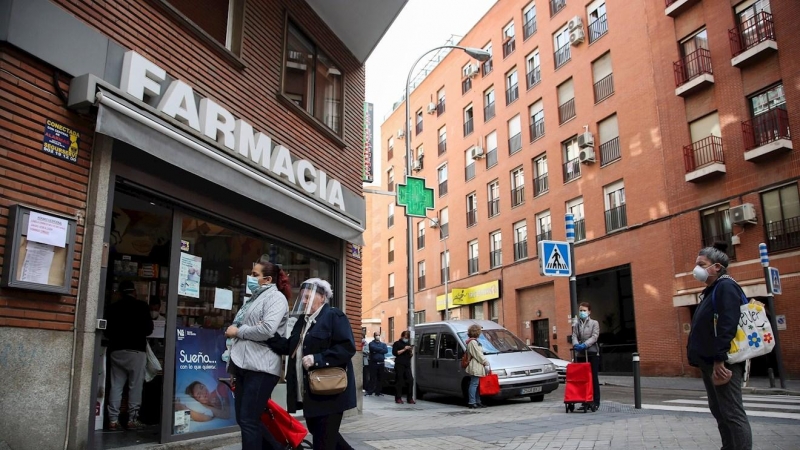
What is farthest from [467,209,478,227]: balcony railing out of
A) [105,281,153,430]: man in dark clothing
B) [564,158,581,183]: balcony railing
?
[105,281,153,430]: man in dark clothing

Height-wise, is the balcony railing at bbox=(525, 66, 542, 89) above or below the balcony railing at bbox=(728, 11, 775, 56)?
above

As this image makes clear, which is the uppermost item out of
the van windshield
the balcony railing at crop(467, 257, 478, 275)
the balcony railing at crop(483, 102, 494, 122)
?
the balcony railing at crop(483, 102, 494, 122)

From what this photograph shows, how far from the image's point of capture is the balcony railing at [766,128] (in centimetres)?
1930

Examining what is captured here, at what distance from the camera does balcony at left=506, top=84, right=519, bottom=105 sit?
112 feet

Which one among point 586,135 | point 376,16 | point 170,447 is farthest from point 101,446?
point 586,135

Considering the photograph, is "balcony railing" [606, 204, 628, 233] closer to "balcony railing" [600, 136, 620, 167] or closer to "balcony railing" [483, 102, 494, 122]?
"balcony railing" [600, 136, 620, 167]

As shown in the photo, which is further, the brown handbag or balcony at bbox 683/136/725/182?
balcony at bbox 683/136/725/182

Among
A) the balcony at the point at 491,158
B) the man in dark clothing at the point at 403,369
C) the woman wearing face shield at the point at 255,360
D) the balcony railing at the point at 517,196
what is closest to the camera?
the woman wearing face shield at the point at 255,360

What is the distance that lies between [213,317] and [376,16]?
21.1 ft

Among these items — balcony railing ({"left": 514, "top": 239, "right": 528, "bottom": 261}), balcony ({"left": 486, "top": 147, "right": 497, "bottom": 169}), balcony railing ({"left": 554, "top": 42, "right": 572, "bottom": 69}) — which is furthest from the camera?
balcony ({"left": 486, "top": 147, "right": 497, "bottom": 169})

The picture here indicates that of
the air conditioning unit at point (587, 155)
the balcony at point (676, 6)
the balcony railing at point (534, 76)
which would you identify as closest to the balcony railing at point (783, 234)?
the balcony at point (676, 6)

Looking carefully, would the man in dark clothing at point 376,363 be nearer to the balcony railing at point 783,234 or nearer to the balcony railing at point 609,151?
the balcony railing at point 783,234

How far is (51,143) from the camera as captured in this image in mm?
5605

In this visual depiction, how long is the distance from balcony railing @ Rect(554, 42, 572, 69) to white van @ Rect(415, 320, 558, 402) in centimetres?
1852
